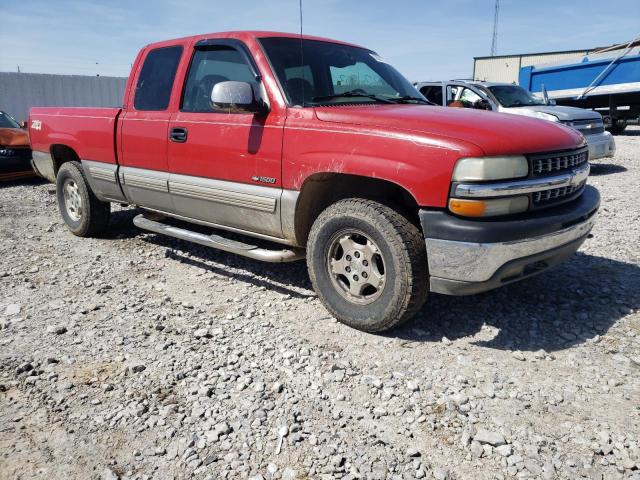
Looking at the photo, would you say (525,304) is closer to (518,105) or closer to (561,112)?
(561,112)

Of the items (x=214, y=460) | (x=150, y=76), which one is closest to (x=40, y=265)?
(x=150, y=76)

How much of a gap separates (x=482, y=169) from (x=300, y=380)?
1541 mm

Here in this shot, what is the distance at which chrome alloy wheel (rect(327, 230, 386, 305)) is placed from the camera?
3330 mm

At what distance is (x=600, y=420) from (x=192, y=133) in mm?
3369

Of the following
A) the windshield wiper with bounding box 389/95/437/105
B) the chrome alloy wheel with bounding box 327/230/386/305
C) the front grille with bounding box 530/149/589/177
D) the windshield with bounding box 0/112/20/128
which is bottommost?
the chrome alloy wheel with bounding box 327/230/386/305

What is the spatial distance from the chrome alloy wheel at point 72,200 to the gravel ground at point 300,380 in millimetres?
1270

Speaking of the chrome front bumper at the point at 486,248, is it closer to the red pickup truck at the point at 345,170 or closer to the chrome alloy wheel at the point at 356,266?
the red pickup truck at the point at 345,170

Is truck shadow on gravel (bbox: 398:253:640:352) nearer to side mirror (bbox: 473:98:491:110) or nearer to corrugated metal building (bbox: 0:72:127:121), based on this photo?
side mirror (bbox: 473:98:491:110)

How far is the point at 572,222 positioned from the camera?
321 cm

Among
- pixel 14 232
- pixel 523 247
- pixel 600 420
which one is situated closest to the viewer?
pixel 600 420

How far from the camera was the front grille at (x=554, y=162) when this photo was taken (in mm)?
3014

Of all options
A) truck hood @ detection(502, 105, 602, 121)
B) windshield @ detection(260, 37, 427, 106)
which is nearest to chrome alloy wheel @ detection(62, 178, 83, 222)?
windshield @ detection(260, 37, 427, 106)

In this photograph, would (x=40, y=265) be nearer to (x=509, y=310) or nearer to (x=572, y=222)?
(x=509, y=310)

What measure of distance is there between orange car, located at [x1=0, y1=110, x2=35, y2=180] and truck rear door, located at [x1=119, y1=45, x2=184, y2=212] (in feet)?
19.3
